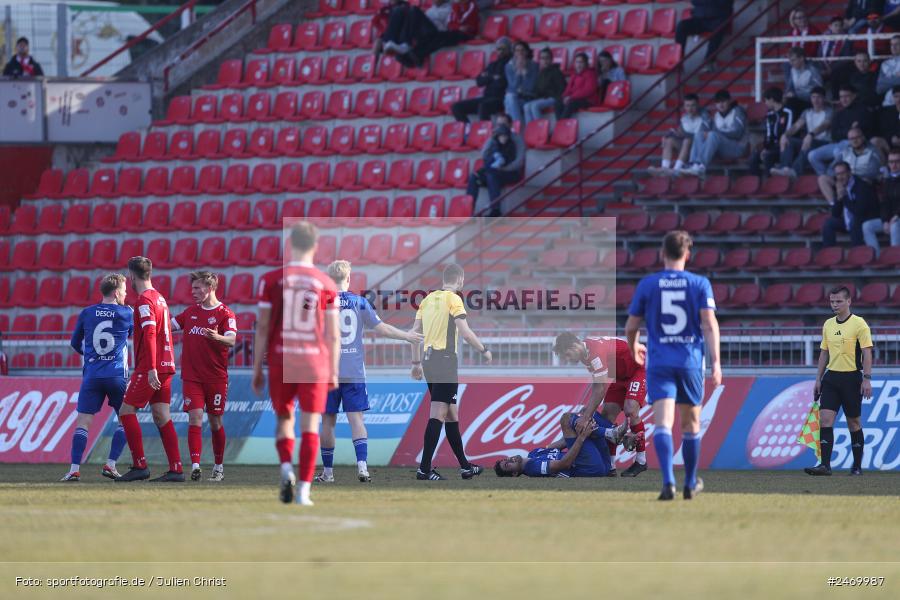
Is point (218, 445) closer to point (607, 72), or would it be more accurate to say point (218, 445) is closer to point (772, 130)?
point (772, 130)

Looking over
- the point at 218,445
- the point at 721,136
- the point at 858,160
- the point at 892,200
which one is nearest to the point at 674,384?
the point at 218,445

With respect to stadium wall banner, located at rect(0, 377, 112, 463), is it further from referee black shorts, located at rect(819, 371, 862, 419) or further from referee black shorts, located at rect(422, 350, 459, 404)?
referee black shorts, located at rect(819, 371, 862, 419)

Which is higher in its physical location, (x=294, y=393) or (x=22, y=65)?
(x=22, y=65)

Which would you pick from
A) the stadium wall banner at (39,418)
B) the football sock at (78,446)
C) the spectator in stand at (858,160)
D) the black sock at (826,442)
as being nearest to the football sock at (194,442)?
the football sock at (78,446)

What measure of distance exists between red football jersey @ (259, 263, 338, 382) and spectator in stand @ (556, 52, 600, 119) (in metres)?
15.3

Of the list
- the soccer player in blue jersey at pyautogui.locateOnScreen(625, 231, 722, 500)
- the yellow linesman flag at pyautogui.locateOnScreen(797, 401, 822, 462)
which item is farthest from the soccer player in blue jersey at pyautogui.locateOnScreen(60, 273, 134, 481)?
the yellow linesman flag at pyautogui.locateOnScreen(797, 401, 822, 462)

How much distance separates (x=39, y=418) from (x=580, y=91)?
10776 mm

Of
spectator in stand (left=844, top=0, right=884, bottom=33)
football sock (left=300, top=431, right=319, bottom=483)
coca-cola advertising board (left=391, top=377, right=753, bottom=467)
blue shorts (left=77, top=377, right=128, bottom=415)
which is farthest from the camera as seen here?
spectator in stand (left=844, top=0, right=884, bottom=33)

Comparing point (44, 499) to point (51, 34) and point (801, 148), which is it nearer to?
point (801, 148)

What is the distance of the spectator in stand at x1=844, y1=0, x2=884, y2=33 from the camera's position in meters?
24.3

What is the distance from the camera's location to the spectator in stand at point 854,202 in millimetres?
21547

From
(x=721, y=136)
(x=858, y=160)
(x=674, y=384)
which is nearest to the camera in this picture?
(x=674, y=384)

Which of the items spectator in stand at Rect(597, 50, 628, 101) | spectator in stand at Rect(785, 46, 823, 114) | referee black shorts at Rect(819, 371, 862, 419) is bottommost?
referee black shorts at Rect(819, 371, 862, 419)

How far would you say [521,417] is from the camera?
18734 millimetres
